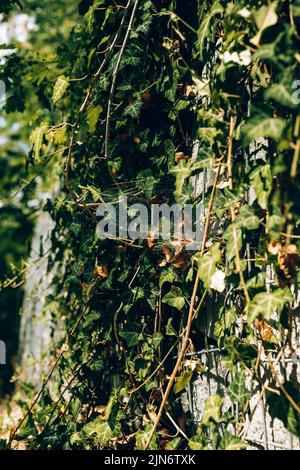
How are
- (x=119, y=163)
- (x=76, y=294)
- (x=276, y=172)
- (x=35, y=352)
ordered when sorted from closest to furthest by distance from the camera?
(x=276, y=172), (x=119, y=163), (x=76, y=294), (x=35, y=352)

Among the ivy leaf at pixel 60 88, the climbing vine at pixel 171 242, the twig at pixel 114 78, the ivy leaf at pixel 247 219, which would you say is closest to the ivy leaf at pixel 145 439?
the climbing vine at pixel 171 242

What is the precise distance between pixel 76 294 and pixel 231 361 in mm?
771

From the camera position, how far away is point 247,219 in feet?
4.29

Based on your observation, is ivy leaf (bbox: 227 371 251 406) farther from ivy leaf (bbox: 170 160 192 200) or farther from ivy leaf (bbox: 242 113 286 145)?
ivy leaf (bbox: 242 113 286 145)

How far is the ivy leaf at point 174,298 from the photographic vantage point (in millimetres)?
1612

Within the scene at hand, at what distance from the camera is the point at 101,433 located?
1659 mm

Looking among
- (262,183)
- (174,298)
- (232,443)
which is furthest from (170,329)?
(262,183)

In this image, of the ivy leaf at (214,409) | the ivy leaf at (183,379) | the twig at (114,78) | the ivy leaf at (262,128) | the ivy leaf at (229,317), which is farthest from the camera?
the twig at (114,78)

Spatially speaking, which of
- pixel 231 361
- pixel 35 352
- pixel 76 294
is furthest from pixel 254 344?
pixel 35 352

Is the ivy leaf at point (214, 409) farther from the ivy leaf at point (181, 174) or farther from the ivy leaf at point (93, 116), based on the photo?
the ivy leaf at point (93, 116)

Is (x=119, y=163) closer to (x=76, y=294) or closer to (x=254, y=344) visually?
(x=76, y=294)

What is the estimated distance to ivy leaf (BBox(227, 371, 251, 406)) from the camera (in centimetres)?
135

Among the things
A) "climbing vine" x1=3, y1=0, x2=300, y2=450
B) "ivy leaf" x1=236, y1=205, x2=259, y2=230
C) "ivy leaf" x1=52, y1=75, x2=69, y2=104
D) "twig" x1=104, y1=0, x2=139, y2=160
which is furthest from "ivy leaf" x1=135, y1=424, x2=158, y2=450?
"ivy leaf" x1=52, y1=75, x2=69, y2=104
